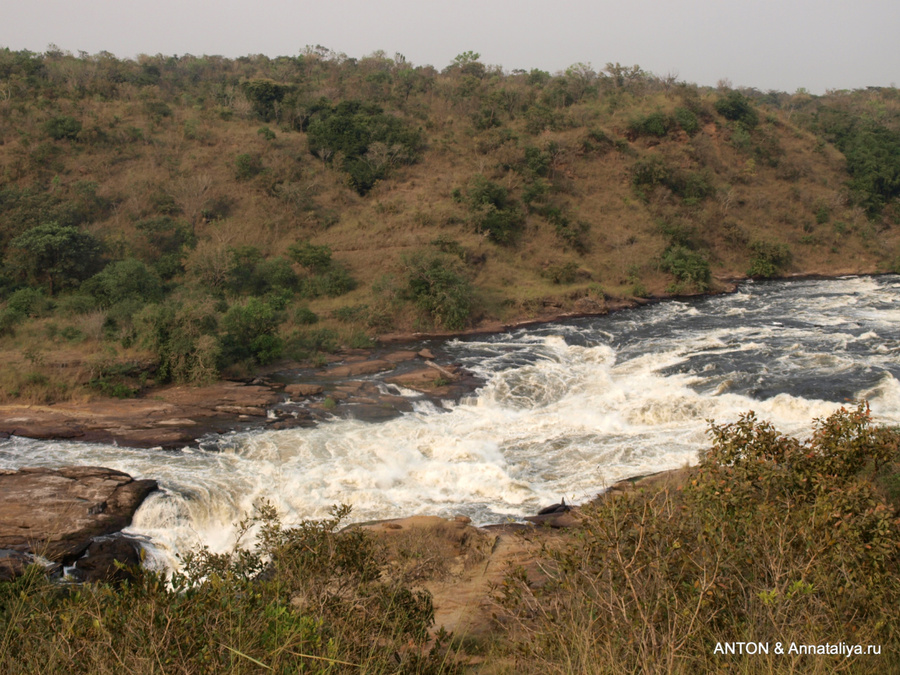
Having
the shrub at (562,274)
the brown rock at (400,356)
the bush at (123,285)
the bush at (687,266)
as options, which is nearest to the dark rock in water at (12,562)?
the brown rock at (400,356)

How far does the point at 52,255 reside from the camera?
2053 centimetres

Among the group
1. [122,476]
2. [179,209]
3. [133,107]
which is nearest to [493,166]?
[179,209]

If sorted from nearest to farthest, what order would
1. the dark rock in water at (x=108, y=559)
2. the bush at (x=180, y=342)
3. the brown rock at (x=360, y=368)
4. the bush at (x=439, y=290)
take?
the dark rock in water at (x=108, y=559), the bush at (x=180, y=342), the brown rock at (x=360, y=368), the bush at (x=439, y=290)

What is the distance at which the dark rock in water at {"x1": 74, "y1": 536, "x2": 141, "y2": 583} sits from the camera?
8.64 m

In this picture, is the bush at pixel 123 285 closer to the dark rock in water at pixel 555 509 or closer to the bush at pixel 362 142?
the bush at pixel 362 142

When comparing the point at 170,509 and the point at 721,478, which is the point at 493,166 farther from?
the point at 721,478

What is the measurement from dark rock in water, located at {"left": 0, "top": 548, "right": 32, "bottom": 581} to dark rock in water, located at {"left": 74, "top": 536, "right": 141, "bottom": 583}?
2.10ft

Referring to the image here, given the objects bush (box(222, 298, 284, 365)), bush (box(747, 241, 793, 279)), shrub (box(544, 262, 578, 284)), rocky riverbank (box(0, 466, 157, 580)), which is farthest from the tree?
bush (box(747, 241, 793, 279))

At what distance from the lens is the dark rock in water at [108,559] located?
8.64 meters

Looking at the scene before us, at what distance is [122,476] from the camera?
1091 cm

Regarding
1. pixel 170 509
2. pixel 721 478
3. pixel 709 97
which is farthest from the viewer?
pixel 709 97

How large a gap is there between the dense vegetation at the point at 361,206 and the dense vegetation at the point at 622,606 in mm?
11884

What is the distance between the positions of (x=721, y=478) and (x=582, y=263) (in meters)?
23.1

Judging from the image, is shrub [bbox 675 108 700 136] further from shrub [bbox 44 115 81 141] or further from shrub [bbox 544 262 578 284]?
shrub [bbox 44 115 81 141]
